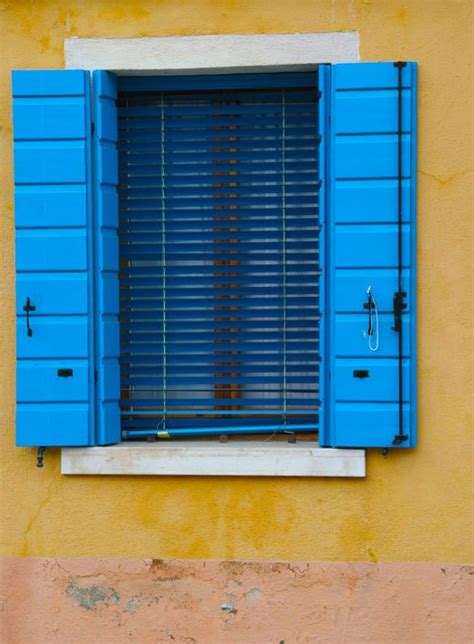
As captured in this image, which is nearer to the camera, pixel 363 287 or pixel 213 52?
pixel 363 287

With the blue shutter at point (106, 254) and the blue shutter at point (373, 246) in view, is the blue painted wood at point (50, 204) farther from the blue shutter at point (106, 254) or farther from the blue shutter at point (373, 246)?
the blue shutter at point (373, 246)

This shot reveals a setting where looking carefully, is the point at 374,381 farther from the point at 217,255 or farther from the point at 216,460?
the point at 217,255

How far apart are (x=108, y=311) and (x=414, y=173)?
1694mm

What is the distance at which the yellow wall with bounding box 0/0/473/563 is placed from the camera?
17.8ft

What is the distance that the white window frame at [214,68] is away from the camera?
5.45 m

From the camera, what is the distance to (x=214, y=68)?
5527 mm

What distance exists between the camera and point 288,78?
5.65 metres

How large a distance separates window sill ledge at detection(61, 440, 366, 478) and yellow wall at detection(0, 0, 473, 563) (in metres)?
0.07

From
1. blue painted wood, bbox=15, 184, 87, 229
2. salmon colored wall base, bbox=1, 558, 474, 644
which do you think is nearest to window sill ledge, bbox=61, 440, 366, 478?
salmon colored wall base, bbox=1, 558, 474, 644

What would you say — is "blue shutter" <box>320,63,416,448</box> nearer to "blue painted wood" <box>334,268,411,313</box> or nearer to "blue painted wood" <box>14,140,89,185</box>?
"blue painted wood" <box>334,268,411,313</box>

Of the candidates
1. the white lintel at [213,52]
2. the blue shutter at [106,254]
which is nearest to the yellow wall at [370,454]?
the white lintel at [213,52]

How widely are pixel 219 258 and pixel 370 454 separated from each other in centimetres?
128

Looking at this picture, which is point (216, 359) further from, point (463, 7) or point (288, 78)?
point (463, 7)

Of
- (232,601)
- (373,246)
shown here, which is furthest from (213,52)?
(232,601)
